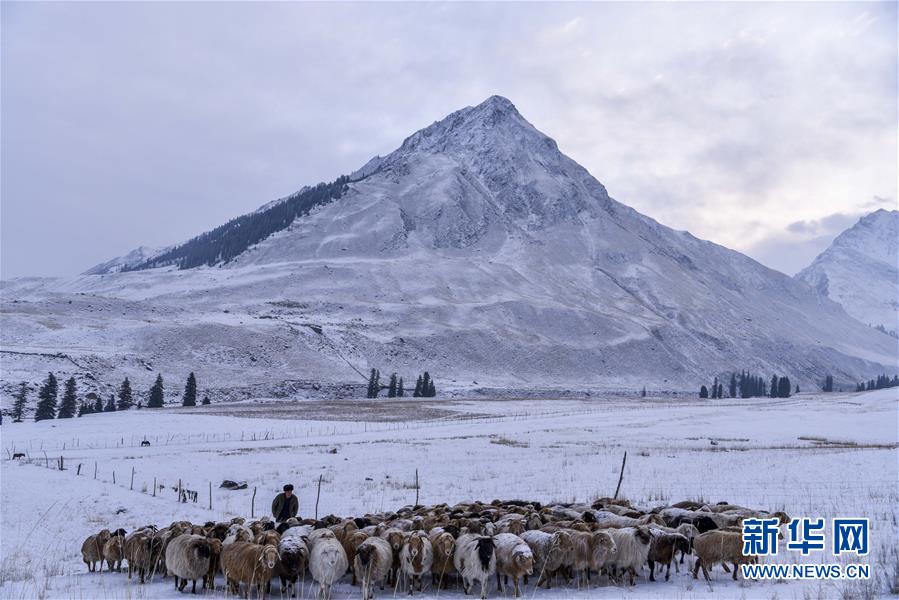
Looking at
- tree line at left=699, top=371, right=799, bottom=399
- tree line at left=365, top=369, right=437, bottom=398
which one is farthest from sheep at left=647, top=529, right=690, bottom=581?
tree line at left=699, top=371, right=799, bottom=399

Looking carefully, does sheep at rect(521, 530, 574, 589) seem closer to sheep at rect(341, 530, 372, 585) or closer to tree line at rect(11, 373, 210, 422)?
sheep at rect(341, 530, 372, 585)

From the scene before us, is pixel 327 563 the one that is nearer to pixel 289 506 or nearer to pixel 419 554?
pixel 419 554

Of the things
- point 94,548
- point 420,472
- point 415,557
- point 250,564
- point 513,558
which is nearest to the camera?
point 250,564

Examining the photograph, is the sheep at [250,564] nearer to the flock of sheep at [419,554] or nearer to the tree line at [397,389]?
the flock of sheep at [419,554]

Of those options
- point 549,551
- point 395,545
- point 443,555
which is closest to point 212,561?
point 395,545

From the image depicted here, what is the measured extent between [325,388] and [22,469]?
8239 centimetres

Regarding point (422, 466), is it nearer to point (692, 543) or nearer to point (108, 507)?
point (108, 507)

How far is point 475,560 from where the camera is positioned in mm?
11906

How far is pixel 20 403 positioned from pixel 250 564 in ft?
239

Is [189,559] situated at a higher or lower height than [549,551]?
lower

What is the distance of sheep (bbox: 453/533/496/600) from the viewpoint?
1179 centimetres

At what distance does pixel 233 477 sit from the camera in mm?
32375

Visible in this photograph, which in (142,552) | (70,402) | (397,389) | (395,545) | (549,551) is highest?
(549,551)

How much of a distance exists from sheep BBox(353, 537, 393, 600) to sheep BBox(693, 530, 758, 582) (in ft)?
20.6
